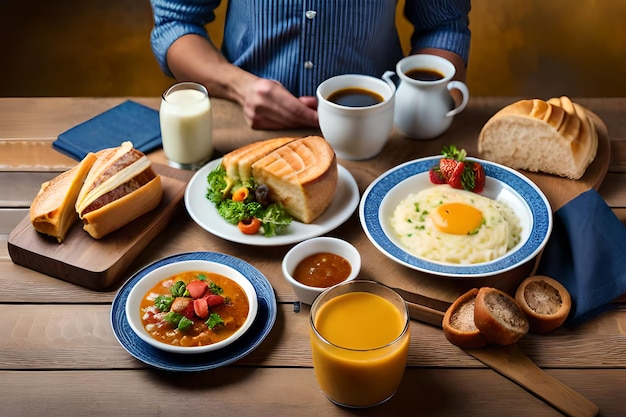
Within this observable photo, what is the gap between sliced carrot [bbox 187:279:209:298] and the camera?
2.02 metres

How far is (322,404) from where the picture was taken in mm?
1822

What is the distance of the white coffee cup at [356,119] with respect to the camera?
103 inches

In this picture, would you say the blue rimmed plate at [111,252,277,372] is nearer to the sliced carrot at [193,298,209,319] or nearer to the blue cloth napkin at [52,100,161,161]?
the sliced carrot at [193,298,209,319]

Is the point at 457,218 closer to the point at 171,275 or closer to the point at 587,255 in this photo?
the point at 587,255

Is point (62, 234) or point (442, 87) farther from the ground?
point (442, 87)

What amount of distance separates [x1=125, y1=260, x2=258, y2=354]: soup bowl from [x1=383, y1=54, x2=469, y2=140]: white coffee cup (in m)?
1.06

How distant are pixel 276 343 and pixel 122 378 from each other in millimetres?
402

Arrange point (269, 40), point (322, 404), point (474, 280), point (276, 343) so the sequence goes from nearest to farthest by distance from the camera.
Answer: point (322, 404) < point (276, 343) < point (474, 280) < point (269, 40)

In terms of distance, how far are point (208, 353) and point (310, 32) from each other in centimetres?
157

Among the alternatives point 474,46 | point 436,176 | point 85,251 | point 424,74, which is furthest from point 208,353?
point 474,46

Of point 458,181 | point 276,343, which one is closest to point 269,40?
point 458,181

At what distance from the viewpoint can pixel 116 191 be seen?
7.54ft

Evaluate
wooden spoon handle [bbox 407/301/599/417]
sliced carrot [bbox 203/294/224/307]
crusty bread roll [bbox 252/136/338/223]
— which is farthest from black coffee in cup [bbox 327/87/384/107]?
wooden spoon handle [bbox 407/301/599/417]

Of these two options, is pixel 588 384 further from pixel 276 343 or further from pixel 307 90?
pixel 307 90
